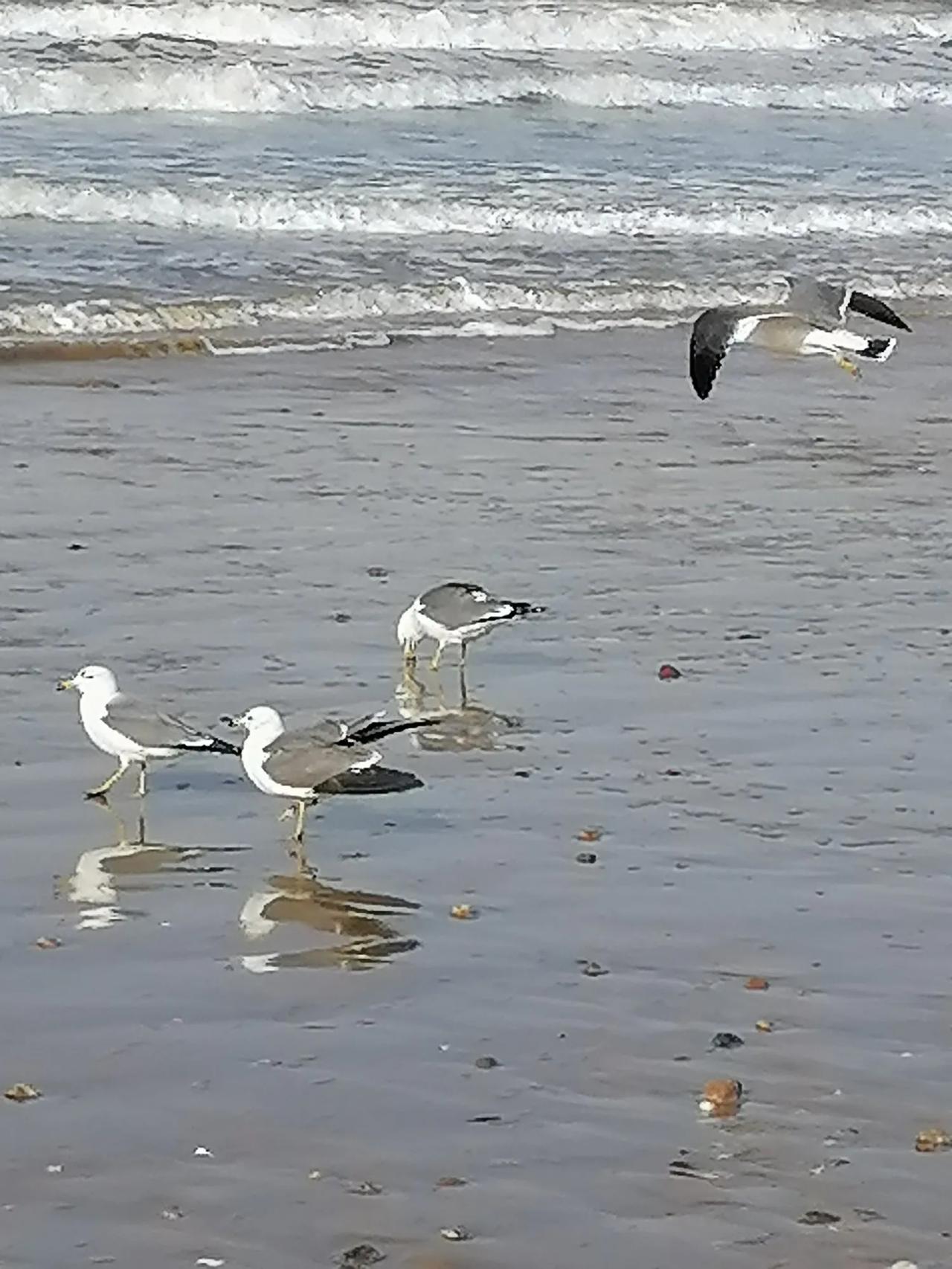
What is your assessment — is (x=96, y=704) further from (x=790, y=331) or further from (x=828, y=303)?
(x=828, y=303)

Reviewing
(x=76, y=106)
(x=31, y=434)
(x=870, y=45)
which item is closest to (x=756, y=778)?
(x=31, y=434)

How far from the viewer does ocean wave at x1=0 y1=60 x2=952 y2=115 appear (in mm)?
21688

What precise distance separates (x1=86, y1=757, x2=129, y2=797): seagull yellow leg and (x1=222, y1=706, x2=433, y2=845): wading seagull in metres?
0.32

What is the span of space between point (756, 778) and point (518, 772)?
1.77ft

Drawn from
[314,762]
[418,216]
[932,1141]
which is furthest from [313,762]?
[418,216]

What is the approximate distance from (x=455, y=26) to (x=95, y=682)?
22379 millimetres

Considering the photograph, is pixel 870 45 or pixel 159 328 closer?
pixel 159 328

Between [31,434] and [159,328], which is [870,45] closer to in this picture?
[159,328]

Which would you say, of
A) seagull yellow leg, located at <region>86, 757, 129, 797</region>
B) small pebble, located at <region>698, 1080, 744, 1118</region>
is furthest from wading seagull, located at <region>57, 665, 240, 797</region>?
small pebble, located at <region>698, 1080, 744, 1118</region>

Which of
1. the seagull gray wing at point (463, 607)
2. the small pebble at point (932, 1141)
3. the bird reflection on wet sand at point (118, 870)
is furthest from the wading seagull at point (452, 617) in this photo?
the small pebble at point (932, 1141)

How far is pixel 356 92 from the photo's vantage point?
22438 millimetres

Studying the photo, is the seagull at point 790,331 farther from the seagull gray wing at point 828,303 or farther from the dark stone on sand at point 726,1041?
the dark stone on sand at point 726,1041

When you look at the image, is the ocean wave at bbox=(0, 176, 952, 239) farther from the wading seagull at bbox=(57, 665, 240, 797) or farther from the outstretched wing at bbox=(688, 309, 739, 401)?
the wading seagull at bbox=(57, 665, 240, 797)

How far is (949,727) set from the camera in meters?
6.70
